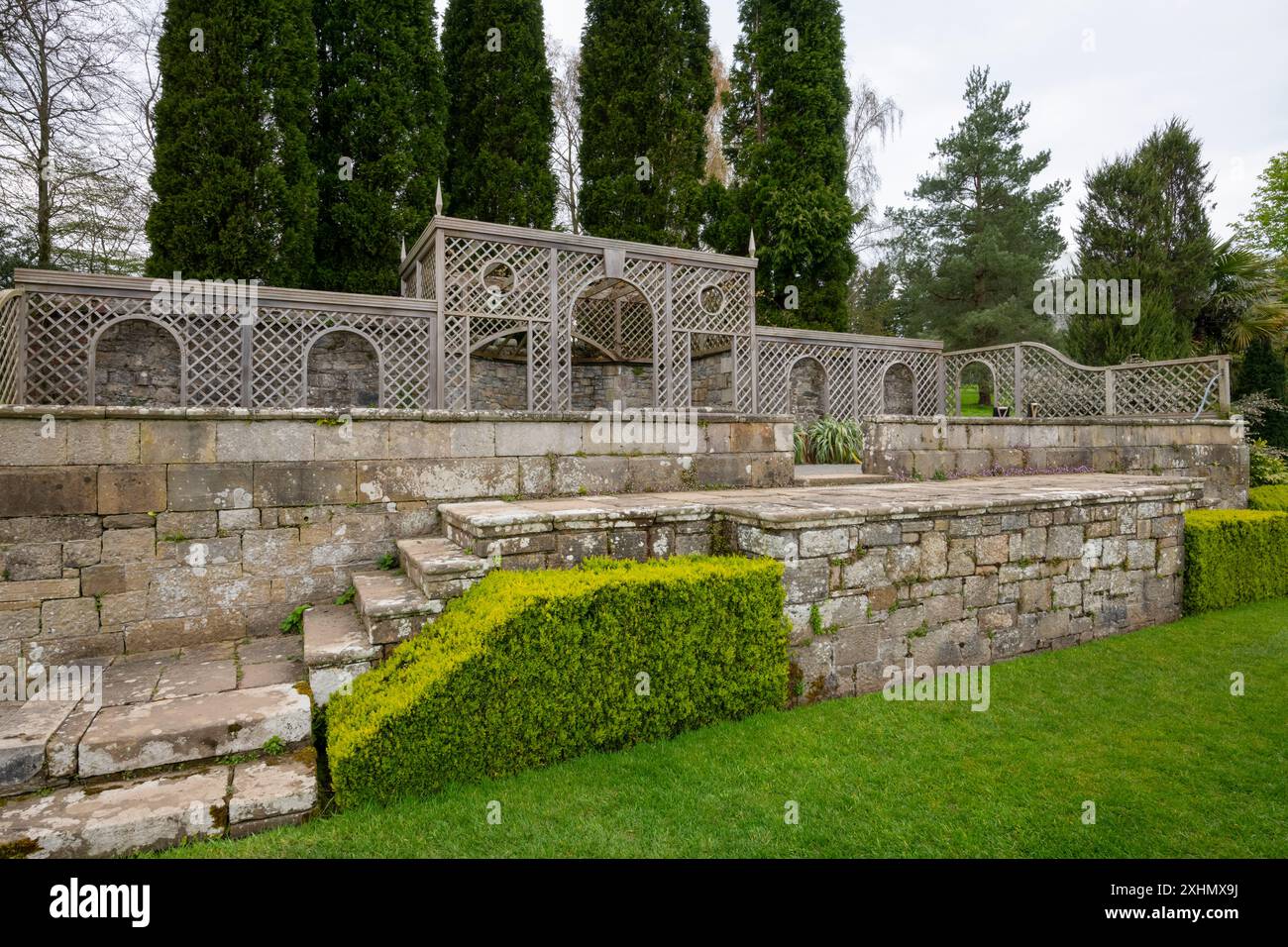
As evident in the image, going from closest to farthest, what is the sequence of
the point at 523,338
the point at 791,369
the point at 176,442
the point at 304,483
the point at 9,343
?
the point at 176,442, the point at 304,483, the point at 9,343, the point at 523,338, the point at 791,369

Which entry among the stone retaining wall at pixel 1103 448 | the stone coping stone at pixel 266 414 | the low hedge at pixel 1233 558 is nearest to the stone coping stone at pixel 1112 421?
the stone retaining wall at pixel 1103 448

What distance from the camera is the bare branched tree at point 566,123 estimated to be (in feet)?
56.2

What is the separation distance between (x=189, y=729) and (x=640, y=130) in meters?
13.3

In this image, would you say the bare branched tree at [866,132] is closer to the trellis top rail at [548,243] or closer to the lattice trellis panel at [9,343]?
the trellis top rail at [548,243]

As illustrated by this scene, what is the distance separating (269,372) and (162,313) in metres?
1.07

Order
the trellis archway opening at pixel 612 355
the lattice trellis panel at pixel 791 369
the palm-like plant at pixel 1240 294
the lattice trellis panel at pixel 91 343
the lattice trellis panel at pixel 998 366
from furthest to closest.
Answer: the palm-like plant at pixel 1240 294, the trellis archway opening at pixel 612 355, the lattice trellis panel at pixel 998 366, the lattice trellis panel at pixel 791 369, the lattice trellis panel at pixel 91 343

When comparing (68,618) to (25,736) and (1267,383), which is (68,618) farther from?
(1267,383)

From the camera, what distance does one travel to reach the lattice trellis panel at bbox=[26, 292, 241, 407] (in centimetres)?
603

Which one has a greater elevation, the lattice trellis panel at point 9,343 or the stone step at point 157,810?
the lattice trellis panel at point 9,343

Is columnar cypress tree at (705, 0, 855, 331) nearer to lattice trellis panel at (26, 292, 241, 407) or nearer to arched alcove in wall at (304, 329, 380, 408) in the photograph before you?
arched alcove in wall at (304, 329, 380, 408)

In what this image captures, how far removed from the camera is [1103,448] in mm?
8047

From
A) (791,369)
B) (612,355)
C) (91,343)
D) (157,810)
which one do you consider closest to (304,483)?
(157,810)

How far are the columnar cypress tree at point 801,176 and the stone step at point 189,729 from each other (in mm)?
11368
